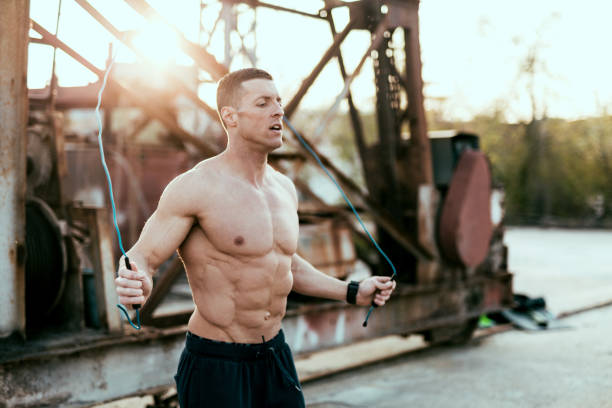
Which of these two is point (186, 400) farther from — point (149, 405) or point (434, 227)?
point (434, 227)

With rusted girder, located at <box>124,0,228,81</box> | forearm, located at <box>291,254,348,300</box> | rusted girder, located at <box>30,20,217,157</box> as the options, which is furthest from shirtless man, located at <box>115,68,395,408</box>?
rusted girder, located at <box>30,20,217,157</box>

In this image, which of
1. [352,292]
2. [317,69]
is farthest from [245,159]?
[317,69]

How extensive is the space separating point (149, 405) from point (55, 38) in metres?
2.76

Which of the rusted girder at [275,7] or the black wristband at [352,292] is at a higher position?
the rusted girder at [275,7]

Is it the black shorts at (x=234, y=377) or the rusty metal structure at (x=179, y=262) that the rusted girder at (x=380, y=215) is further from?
the black shorts at (x=234, y=377)

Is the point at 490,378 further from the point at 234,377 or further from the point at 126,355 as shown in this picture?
the point at 234,377

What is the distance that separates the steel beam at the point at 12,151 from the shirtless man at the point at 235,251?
76.5 inches

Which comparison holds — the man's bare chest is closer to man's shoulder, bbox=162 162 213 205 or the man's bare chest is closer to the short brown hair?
man's shoulder, bbox=162 162 213 205

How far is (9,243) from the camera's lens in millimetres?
4301

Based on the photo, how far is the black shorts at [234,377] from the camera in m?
2.71

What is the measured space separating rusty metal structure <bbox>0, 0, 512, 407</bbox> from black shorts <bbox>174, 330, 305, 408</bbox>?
195cm

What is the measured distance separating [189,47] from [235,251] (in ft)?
9.12

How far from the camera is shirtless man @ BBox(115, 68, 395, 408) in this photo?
2695 mm

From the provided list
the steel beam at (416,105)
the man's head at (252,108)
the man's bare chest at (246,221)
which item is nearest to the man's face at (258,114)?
the man's head at (252,108)
